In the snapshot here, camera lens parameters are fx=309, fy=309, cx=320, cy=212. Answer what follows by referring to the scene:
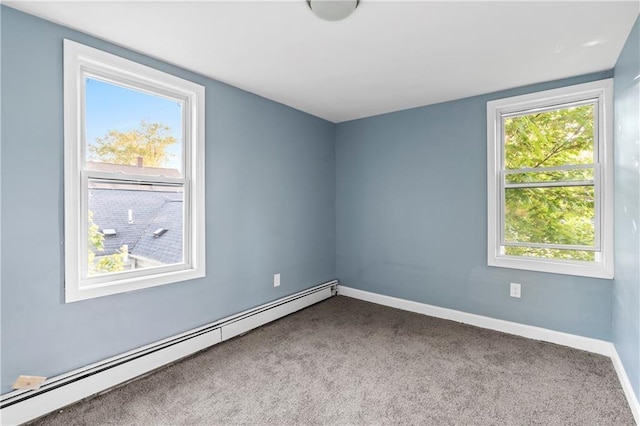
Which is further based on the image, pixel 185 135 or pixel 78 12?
pixel 185 135

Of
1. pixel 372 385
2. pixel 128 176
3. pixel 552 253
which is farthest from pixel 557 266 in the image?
pixel 128 176

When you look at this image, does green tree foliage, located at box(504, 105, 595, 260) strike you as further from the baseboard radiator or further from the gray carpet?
the baseboard radiator

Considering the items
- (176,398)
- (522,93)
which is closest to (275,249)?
(176,398)

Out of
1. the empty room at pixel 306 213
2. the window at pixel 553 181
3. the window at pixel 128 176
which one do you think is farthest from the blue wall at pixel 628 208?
the window at pixel 128 176

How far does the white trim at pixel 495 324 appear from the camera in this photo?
2586 millimetres

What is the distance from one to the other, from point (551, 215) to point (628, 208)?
0.84m

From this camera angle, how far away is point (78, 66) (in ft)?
6.51

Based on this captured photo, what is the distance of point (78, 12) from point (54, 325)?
73.3 inches

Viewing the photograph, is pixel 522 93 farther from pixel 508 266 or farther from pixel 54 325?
pixel 54 325

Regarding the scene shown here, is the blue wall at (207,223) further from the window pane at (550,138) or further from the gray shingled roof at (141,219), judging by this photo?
the window pane at (550,138)

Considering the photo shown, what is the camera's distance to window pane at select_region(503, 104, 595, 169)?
2662 mm

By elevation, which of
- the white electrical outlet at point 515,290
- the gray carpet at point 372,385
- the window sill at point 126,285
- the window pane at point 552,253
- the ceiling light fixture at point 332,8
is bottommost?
the gray carpet at point 372,385

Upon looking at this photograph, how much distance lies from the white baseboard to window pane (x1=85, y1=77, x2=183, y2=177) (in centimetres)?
273

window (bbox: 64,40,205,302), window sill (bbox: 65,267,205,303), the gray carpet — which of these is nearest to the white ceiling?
window (bbox: 64,40,205,302)
